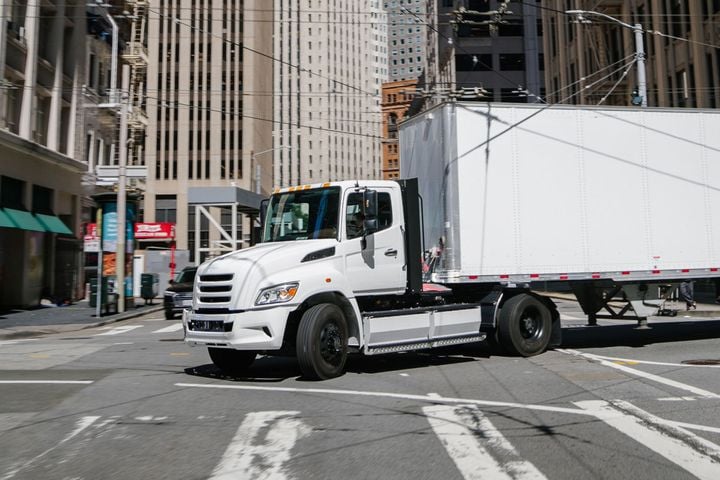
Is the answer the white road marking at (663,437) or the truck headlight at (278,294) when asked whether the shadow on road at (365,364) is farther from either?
the white road marking at (663,437)

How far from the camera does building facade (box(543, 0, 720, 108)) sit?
2827 centimetres

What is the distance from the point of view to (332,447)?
5.57 m

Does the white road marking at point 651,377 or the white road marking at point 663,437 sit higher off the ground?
the white road marking at point 651,377

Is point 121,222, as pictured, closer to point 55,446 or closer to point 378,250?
point 378,250

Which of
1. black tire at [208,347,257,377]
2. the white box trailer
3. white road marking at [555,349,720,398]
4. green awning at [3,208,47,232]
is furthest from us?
green awning at [3,208,47,232]

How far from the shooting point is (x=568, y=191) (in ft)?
36.3

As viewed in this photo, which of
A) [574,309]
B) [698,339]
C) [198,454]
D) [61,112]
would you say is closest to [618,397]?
[198,454]

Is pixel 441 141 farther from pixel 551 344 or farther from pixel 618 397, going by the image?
pixel 618 397

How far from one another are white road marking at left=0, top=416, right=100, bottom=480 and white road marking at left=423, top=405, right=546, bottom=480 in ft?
11.1

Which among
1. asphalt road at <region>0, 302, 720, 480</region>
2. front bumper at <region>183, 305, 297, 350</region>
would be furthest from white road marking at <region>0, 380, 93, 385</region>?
front bumper at <region>183, 305, 297, 350</region>

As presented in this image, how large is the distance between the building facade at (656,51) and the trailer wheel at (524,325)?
10.6 m

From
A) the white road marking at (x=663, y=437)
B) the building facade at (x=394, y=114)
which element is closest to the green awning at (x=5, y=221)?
the building facade at (x=394, y=114)

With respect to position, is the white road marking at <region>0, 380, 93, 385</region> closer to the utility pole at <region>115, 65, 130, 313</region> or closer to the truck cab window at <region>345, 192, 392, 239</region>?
the truck cab window at <region>345, 192, 392, 239</region>

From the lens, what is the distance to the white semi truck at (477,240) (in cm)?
884
